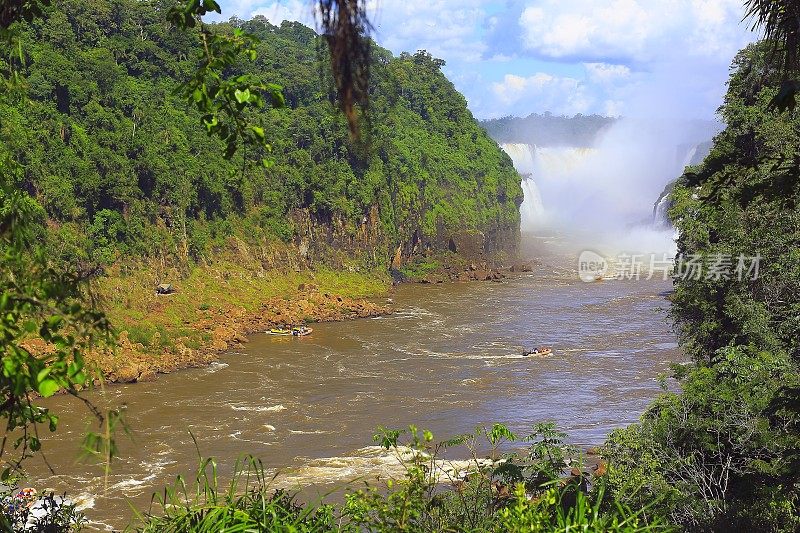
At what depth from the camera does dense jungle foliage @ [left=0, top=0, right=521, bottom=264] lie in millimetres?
30562

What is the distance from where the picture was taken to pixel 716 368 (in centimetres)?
1262

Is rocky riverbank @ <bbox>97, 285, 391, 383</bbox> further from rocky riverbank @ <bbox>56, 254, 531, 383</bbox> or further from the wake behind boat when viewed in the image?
the wake behind boat

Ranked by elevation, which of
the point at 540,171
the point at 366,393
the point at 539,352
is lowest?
the point at 366,393

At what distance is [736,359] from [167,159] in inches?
1043

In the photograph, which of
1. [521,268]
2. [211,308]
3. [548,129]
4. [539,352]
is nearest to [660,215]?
[521,268]

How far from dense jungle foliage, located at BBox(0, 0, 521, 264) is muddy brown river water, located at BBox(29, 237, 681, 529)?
17.6 feet

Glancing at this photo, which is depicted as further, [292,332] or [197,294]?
[197,294]

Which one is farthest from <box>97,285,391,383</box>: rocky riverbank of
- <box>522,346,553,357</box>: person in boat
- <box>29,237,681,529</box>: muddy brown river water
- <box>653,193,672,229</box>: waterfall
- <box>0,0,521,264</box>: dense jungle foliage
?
<box>653,193,672,229</box>: waterfall

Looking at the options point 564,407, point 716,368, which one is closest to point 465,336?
point 564,407

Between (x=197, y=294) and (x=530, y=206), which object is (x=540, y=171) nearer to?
(x=530, y=206)

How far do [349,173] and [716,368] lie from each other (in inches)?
1234

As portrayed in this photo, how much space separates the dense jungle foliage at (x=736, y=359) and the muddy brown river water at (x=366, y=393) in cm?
474

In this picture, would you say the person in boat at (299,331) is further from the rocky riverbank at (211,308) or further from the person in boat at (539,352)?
the person in boat at (539,352)

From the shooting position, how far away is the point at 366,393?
22.9 metres
